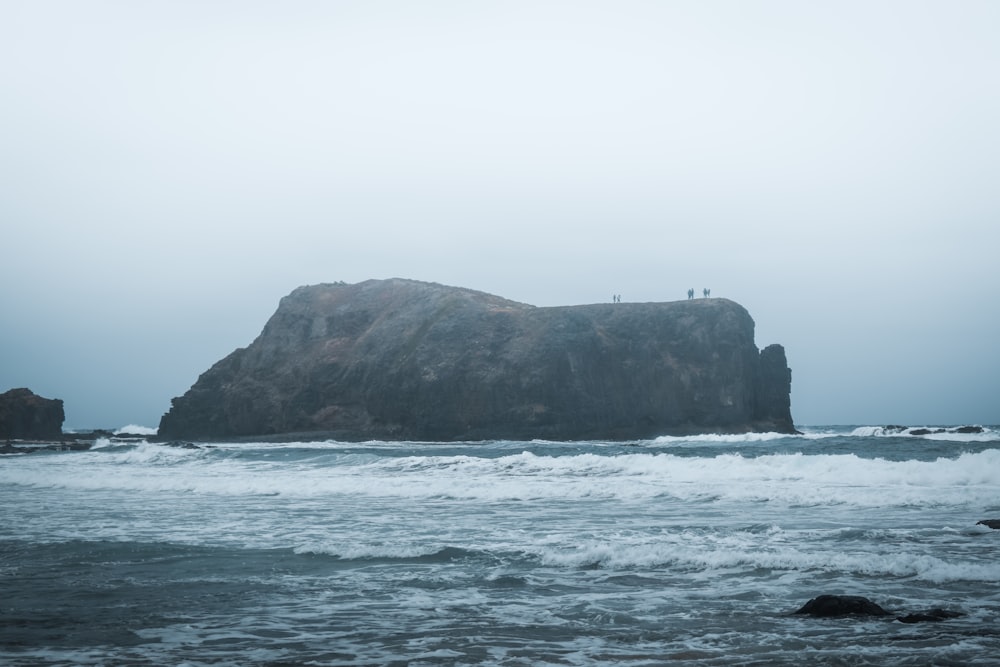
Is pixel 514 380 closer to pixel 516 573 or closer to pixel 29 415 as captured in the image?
pixel 29 415

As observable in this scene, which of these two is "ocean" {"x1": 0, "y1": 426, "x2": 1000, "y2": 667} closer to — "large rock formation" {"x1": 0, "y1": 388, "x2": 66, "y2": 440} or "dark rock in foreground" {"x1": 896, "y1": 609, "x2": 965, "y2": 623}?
"dark rock in foreground" {"x1": 896, "y1": 609, "x2": 965, "y2": 623}

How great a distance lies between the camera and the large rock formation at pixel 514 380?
74812mm

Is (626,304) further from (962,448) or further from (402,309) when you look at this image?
(962,448)

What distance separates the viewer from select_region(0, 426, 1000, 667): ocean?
757cm

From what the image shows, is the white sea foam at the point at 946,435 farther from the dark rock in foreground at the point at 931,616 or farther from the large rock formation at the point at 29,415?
the large rock formation at the point at 29,415

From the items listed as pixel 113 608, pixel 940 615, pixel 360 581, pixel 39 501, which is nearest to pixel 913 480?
pixel 940 615

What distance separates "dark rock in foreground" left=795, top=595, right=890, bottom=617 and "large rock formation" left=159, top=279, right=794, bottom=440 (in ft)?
208

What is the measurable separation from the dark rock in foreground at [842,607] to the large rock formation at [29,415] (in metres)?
91.4

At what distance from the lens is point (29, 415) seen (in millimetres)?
87000

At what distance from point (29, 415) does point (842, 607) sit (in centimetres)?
9456

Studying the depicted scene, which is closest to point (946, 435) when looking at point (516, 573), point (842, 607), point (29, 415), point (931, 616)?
point (516, 573)

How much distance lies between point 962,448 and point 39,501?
3691 cm

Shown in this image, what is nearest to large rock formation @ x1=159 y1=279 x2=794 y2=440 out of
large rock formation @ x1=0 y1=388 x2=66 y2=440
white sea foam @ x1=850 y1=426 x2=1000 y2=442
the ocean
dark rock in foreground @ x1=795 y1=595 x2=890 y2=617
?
white sea foam @ x1=850 y1=426 x2=1000 y2=442

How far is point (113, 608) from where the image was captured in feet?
31.1
